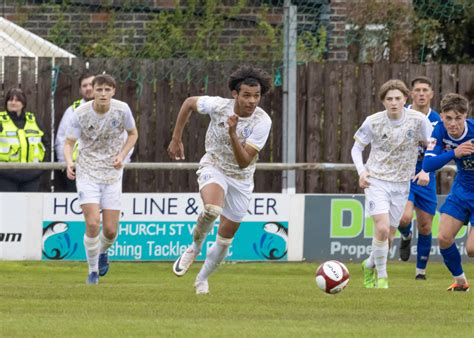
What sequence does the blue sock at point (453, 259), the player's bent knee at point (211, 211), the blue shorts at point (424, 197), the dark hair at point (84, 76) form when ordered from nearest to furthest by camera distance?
the player's bent knee at point (211, 211) < the blue sock at point (453, 259) < the blue shorts at point (424, 197) < the dark hair at point (84, 76)

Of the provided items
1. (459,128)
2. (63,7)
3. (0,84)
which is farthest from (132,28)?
(459,128)

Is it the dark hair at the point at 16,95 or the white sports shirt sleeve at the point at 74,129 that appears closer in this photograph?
the white sports shirt sleeve at the point at 74,129

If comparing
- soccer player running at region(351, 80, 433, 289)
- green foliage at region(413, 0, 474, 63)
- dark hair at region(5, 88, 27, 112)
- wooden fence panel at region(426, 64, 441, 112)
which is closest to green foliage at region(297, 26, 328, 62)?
green foliage at region(413, 0, 474, 63)

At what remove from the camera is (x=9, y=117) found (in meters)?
18.5

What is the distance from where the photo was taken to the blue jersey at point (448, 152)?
13750mm

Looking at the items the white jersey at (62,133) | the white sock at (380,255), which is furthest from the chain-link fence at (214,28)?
the white sock at (380,255)

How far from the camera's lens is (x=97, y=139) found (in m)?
15.0

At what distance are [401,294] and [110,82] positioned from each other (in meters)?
3.71

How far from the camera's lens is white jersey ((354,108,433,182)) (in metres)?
15.0

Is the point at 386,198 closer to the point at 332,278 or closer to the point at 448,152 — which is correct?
the point at 448,152

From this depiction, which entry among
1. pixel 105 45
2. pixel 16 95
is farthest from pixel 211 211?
pixel 105 45

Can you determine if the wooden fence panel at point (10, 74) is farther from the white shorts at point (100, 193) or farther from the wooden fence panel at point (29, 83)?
the white shorts at point (100, 193)

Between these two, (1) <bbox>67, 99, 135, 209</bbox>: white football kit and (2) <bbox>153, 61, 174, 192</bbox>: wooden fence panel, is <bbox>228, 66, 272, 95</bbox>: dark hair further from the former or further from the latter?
(2) <bbox>153, 61, 174, 192</bbox>: wooden fence panel

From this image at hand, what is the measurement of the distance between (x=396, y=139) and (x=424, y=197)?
74.7 inches
